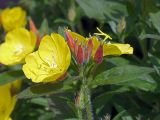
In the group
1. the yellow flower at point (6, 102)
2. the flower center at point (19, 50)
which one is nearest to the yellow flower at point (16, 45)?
the flower center at point (19, 50)

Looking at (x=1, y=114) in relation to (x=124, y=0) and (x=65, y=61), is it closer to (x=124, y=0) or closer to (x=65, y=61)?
(x=65, y=61)

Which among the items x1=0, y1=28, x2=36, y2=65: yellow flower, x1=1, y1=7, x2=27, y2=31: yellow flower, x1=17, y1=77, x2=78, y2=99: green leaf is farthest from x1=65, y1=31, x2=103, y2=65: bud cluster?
x1=1, y1=7, x2=27, y2=31: yellow flower

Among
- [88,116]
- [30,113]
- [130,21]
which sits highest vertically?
[130,21]

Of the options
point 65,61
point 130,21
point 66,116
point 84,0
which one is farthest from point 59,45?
point 84,0

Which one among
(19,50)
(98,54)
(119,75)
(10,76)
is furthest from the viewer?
(19,50)

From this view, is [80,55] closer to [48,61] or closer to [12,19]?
[48,61]

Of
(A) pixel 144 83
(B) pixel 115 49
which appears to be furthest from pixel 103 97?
(B) pixel 115 49
